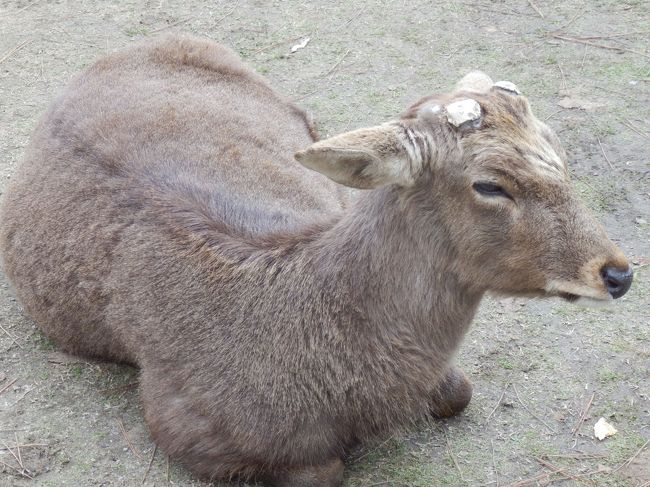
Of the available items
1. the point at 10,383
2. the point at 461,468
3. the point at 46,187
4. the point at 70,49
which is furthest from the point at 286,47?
the point at 461,468

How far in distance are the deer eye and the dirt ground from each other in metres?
1.75

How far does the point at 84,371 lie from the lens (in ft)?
19.6

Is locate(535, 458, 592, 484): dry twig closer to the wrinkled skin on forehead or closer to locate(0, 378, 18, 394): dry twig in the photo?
the wrinkled skin on forehead

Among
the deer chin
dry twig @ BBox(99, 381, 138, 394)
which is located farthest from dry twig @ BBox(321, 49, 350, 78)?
the deer chin

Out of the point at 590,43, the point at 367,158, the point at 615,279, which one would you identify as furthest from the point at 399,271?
the point at 590,43

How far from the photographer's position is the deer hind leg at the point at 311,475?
4969mm

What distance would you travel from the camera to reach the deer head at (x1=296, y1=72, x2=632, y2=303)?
4.33 metres

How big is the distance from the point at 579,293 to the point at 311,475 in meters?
1.74

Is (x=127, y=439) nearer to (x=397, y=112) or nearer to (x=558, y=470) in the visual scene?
(x=558, y=470)

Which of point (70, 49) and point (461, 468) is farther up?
point (70, 49)

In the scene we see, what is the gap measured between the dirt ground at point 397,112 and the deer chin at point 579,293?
4.15 ft

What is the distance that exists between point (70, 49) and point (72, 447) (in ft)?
18.8

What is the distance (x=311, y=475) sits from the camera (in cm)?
496

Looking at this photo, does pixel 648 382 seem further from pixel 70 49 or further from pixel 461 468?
pixel 70 49
